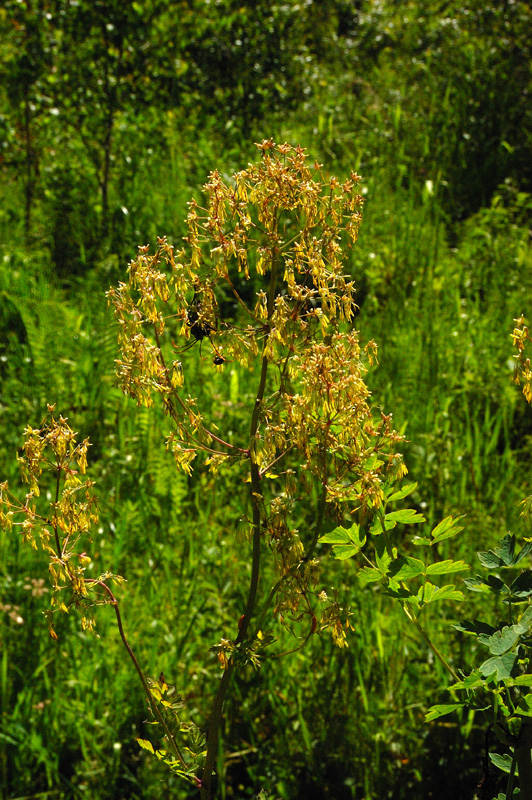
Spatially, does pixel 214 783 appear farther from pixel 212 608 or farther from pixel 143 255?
pixel 143 255

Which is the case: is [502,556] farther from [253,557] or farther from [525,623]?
[253,557]

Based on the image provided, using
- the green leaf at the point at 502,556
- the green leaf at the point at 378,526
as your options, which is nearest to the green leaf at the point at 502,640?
the green leaf at the point at 502,556

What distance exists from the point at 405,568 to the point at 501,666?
9.2 inches

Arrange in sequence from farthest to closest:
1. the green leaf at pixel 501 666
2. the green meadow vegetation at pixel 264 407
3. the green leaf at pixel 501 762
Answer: the green leaf at pixel 501 762 → the green meadow vegetation at pixel 264 407 → the green leaf at pixel 501 666

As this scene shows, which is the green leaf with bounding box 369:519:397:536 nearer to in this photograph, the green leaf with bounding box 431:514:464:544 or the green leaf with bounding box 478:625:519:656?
the green leaf with bounding box 431:514:464:544

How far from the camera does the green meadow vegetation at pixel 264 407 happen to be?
142 cm

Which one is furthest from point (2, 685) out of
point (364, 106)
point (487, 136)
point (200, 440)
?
point (364, 106)

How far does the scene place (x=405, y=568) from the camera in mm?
1496

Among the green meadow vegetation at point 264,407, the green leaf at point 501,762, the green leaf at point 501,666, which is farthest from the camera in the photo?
the green leaf at point 501,762

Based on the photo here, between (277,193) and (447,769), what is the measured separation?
78.0 inches

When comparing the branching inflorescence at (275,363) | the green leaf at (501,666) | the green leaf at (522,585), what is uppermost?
the branching inflorescence at (275,363)

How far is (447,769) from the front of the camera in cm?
265

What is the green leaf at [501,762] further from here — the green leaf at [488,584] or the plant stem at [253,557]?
the plant stem at [253,557]

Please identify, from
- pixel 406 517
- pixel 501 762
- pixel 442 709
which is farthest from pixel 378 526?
pixel 501 762
